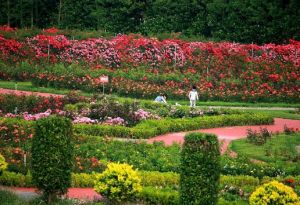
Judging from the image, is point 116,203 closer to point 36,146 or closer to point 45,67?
point 36,146

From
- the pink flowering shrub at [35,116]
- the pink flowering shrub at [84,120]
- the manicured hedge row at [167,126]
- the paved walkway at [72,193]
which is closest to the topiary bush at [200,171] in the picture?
the paved walkway at [72,193]

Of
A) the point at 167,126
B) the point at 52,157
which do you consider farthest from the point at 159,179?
the point at 167,126

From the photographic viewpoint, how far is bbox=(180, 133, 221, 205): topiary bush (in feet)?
35.3

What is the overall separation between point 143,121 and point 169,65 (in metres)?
12.3

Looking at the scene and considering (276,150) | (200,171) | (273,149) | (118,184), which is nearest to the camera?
(200,171)

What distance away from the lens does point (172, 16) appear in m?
45.2

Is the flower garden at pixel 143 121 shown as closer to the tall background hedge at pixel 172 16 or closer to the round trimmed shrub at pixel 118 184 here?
the round trimmed shrub at pixel 118 184

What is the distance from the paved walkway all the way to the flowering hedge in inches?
636

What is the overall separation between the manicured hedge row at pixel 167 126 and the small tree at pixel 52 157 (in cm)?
741

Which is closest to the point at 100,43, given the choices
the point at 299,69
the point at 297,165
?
the point at 299,69

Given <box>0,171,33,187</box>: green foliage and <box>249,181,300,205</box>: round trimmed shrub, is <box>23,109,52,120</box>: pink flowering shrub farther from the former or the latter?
<box>249,181,300,205</box>: round trimmed shrub

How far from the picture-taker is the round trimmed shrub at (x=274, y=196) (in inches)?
397

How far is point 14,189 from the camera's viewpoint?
504 inches

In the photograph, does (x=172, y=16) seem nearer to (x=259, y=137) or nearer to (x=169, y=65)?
(x=169, y=65)
